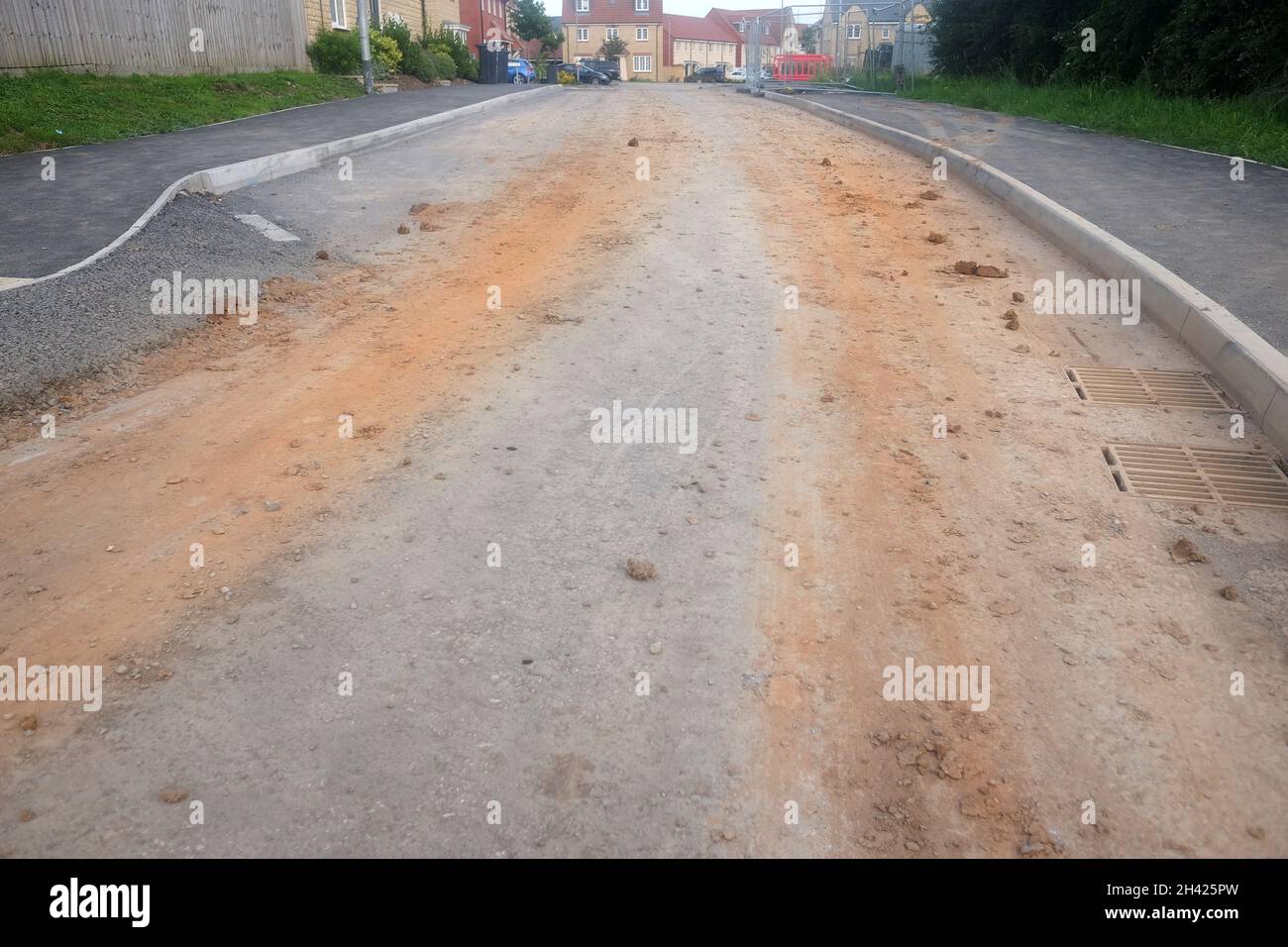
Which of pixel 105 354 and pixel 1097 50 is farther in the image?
pixel 1097 50

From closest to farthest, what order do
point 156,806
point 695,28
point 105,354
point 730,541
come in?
1. point 156,806
2. point 730,541
3. point 105,354
4. point 695,28

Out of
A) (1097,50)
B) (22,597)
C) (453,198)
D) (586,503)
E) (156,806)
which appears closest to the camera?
(156,806)

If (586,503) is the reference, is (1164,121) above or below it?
above

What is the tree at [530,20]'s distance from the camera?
218 ft

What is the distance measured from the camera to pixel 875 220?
10.0 m

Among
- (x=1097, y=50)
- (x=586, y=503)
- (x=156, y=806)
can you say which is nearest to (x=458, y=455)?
(x=586, y=503)

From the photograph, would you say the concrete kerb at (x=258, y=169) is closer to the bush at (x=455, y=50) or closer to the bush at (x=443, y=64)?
the bush at (x=443, y=64)

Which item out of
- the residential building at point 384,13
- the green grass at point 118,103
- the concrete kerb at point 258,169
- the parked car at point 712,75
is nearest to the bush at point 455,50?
the residential building at point 384,13

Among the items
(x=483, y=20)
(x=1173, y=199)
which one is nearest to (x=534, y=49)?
(x=483, y=20)

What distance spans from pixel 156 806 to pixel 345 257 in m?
6.88

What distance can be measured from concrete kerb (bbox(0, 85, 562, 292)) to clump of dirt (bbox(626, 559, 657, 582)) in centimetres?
552

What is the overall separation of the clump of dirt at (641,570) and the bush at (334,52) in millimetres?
26851
